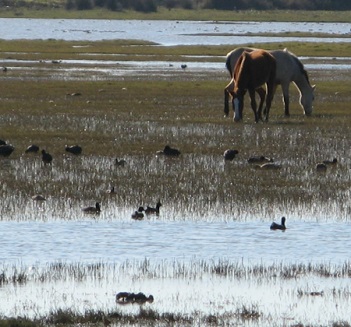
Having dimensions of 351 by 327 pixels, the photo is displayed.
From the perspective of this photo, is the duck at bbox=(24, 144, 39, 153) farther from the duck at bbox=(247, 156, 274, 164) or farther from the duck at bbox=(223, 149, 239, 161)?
the duck at bbox=(247, 156, 274, 164)

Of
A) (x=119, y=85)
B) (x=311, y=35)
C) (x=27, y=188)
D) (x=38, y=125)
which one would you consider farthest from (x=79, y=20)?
(x=27, y=188)

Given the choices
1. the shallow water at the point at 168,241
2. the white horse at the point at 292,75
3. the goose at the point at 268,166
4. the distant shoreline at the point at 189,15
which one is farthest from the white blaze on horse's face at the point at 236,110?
the distant shoreline at the point at 189,15

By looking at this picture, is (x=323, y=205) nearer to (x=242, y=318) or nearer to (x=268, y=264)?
(x=268, y=264)

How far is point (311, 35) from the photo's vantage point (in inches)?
3322

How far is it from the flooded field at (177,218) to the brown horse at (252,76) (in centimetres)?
52

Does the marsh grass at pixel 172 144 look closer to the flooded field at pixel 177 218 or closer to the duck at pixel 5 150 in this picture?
the flooded field at pixel 177 218

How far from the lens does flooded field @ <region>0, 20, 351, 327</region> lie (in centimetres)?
998

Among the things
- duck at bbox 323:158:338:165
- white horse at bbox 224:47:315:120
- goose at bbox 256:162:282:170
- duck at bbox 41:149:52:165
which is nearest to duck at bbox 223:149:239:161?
goose at bbox 256:162:282:170

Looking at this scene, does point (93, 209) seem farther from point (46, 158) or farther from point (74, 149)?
point (74, 149)

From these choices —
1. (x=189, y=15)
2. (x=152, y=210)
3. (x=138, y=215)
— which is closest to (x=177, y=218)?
(x=152, y=210)

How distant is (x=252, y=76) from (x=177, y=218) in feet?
35.7

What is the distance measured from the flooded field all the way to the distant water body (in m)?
55.7

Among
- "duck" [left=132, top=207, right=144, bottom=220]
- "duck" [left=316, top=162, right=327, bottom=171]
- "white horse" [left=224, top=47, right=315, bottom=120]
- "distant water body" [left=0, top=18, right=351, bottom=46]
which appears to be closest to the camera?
"duck" [left=132, top=207, right=144, bottom=220]

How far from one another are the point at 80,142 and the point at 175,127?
3128mm
